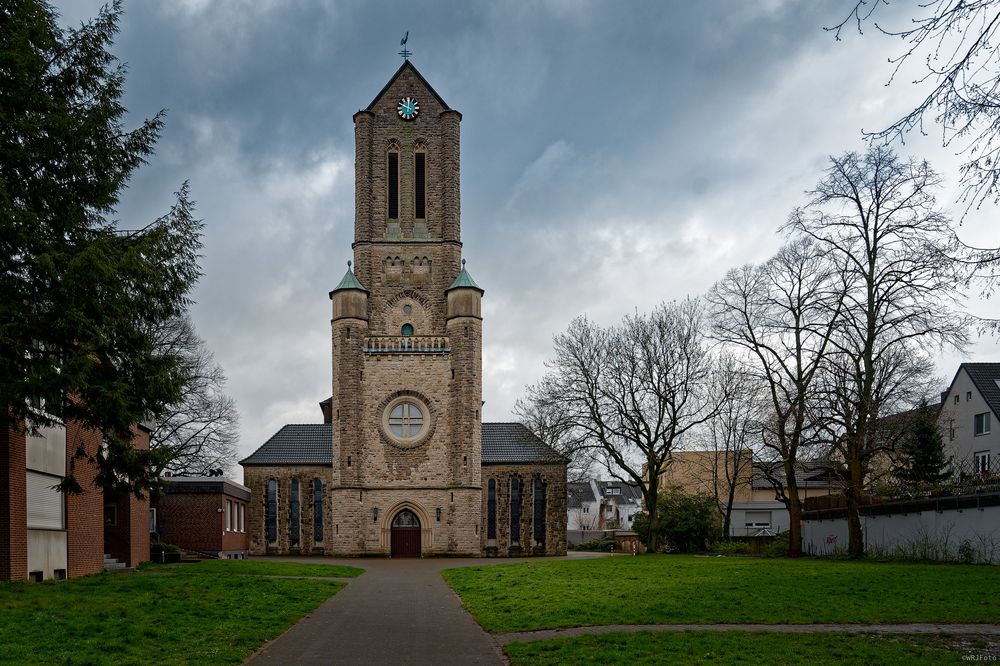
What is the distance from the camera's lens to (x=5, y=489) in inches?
782

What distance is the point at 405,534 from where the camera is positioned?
1882 inches

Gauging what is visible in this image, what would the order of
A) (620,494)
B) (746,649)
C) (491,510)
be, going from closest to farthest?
(746,649) < (491,510) < (620,494)

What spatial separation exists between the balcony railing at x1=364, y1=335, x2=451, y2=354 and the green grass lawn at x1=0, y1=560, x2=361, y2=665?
89.6 ft

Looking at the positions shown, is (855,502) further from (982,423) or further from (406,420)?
(982,423)

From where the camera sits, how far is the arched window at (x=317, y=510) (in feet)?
165

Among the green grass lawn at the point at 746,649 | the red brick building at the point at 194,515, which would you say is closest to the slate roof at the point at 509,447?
the red brick building at the point at 194,515

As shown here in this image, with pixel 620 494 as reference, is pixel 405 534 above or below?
above

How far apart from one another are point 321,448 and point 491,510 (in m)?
10.2

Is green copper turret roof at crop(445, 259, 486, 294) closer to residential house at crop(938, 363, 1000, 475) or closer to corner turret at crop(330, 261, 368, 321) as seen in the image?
corner turret at crop(330, 261, 368, 321)

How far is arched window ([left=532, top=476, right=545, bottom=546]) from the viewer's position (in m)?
51.3

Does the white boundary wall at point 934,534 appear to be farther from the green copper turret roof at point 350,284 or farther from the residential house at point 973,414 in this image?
the green copper turret roof at point 350,284

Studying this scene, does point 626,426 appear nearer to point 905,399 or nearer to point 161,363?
point 905,399

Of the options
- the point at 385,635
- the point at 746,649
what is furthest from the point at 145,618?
the point at 746,649

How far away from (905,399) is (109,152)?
1059 inches
